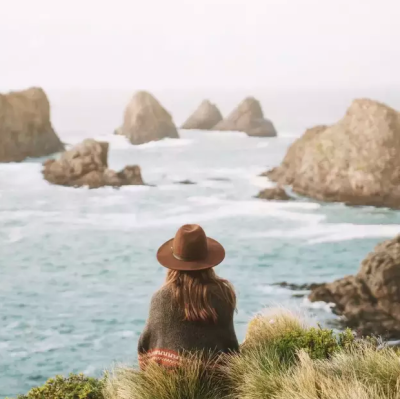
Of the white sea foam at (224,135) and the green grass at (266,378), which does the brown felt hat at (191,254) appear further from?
the white sea foam at (224,135)

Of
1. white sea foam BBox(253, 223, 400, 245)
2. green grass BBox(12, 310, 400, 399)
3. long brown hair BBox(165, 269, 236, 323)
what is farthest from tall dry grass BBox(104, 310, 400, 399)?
white sea foam BBox(253, 223, 400, 245)

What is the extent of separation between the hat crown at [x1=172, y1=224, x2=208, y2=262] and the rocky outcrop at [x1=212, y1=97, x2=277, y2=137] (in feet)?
5.97

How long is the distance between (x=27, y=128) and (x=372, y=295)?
2.75m

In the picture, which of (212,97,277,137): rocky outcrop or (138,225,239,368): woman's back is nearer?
(138,225,239,368): woman's back

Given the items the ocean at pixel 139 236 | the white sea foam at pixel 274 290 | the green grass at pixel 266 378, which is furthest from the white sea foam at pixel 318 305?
the green grass at pixel 266 378

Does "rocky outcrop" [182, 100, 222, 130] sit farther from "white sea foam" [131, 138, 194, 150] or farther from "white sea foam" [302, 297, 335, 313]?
"white sea foam" [302, 297, 335, 313]

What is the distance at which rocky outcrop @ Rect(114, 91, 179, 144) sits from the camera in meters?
4.20

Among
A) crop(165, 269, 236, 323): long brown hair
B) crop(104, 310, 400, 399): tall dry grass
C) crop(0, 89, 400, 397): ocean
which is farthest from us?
crop(0, 89, 400, 397): ocean

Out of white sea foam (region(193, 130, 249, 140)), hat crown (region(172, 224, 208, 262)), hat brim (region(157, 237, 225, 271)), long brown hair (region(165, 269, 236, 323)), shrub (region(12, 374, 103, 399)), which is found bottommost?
shrub (region(12, 374, 103, 399))

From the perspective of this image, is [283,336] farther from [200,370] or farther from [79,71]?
[79,71]

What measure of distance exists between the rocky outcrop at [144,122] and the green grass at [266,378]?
187cm

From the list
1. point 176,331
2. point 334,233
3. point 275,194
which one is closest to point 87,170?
point 275,194

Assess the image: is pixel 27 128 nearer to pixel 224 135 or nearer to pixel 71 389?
pixel 224 135

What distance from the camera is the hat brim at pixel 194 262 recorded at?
2494 millimetres
